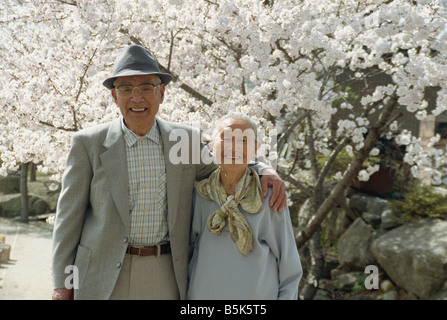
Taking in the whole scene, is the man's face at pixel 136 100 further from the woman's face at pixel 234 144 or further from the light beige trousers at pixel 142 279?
the light beige trousers at pixel 142 279

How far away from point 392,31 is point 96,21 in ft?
10.7

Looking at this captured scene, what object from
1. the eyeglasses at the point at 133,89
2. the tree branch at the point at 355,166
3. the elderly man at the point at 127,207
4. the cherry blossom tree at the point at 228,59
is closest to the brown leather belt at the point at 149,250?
the elderly man at the point at 127,207

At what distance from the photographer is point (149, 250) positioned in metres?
2.38

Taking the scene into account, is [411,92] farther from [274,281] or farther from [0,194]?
[0,194]

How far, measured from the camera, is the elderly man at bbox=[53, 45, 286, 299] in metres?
2.31

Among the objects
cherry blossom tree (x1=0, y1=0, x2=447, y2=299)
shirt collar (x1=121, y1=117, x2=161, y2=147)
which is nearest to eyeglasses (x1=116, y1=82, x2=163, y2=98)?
shirt collar (x1=121, y1=117, x2=161, y2=147)

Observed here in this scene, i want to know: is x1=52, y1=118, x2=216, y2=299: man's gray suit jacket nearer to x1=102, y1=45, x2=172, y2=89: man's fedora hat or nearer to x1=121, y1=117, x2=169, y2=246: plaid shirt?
x1=121, y1=117, x2=169, y2=246: plaid shirt

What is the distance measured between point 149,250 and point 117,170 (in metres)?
0.44

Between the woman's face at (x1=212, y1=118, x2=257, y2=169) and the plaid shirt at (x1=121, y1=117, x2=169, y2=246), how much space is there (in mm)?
330

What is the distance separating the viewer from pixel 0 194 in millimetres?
14602

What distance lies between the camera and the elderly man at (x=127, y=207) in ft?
7.59

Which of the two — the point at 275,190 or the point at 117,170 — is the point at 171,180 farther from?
the point at 275,190

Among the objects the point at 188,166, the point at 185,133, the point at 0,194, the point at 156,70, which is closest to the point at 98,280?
the point at 188,166

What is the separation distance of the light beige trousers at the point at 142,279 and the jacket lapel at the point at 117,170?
208 mm
